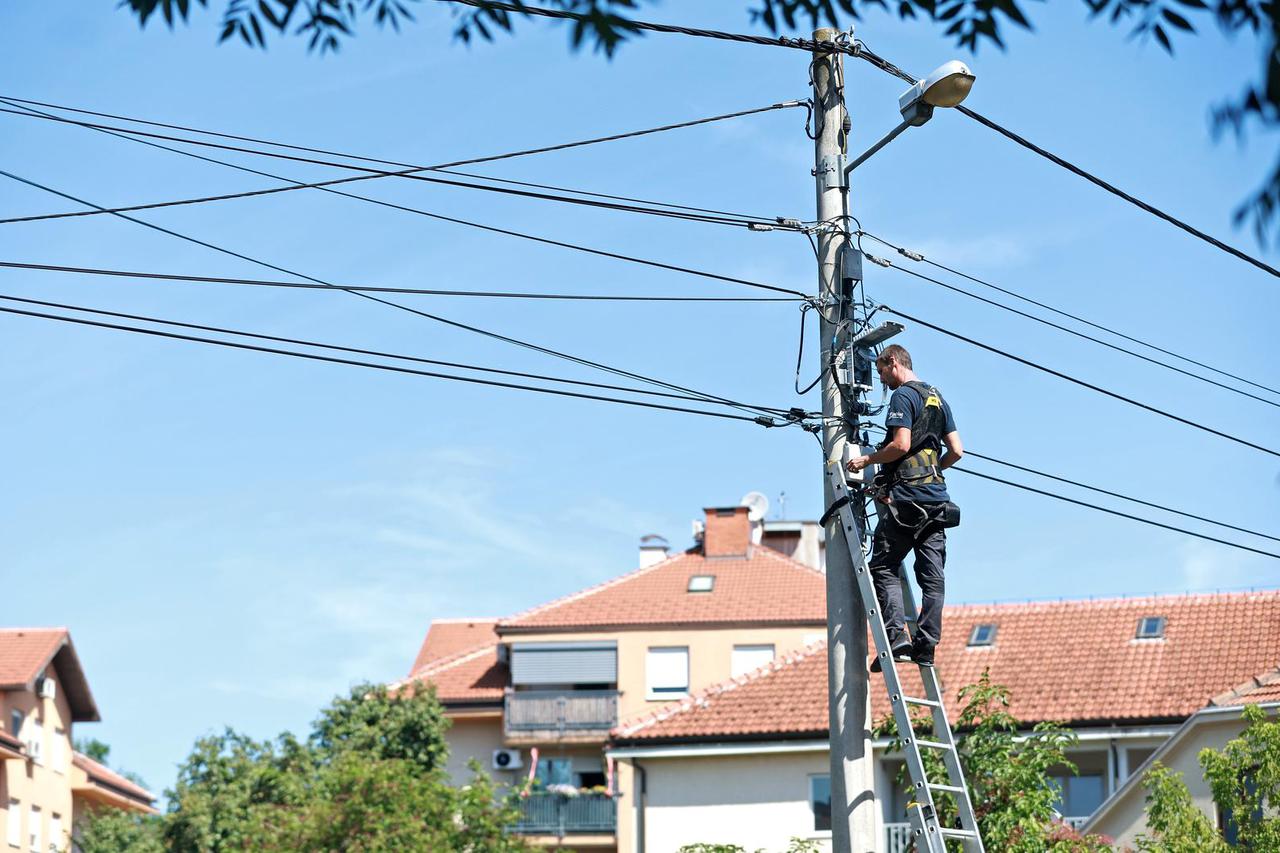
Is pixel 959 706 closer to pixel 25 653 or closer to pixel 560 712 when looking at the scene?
pixel 560 712

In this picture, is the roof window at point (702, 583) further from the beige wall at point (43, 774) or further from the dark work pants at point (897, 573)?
the dark work pants at point (897, 573)

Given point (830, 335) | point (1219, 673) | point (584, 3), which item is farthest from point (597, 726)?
point (584, 3)

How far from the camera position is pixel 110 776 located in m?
62.9

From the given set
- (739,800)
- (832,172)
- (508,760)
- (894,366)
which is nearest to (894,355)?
(894,366)

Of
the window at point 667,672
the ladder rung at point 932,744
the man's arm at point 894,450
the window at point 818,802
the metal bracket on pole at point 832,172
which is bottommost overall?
the ladder rung at point 932,744

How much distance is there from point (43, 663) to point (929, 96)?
151ft

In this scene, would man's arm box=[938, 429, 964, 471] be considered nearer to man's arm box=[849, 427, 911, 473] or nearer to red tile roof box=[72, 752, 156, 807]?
man's arm box=[849, 427, 911, 473]

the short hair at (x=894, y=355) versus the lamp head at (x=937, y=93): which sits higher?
the lamp head at (x=937, y=93)

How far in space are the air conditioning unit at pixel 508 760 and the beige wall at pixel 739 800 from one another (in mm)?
21364

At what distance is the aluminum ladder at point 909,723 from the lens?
402 inches

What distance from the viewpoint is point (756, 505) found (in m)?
61.1

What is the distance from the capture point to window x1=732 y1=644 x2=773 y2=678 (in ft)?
183

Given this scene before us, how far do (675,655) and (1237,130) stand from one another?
52.8 meters

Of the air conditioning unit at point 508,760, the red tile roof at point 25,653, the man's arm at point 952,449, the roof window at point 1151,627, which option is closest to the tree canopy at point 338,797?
the air conditioning unit at point 508,760
